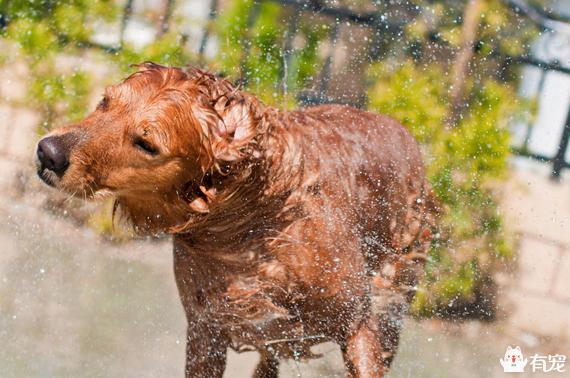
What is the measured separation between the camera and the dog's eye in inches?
121

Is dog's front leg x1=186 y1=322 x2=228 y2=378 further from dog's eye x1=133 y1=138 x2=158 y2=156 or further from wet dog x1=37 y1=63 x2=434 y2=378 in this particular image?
dog's eye x1=133 y1=138 x2=158 y2=156

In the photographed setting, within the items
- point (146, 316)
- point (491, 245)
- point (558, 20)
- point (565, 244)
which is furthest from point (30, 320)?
point (558, 20)

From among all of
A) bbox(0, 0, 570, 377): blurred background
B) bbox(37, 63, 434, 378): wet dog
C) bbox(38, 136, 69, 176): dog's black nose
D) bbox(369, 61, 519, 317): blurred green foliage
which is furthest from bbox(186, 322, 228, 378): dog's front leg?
bbox(369, 61, 519, 317): blurred green foliage

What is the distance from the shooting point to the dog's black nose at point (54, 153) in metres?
3.00

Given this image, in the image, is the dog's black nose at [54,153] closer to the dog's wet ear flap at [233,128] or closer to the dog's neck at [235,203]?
the dog's neck at [235,203]

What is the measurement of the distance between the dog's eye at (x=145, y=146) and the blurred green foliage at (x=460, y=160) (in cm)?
363

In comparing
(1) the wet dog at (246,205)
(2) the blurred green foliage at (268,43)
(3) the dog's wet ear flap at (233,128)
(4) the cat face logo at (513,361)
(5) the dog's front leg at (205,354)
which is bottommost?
(4) the cat face logo at (513,361)

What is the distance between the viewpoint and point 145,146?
3.09 m

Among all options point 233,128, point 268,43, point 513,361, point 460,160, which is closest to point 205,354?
point 233,128

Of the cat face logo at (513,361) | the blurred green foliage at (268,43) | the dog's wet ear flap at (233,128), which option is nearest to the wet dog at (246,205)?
the dog's wet ear flap at (233,128)

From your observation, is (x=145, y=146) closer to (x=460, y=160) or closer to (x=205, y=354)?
(x=205, y=354)

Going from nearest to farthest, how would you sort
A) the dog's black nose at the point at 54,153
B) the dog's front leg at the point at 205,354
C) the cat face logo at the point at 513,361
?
the dog's black nose at the point at 54,153
the dog's front leg at the point at 205,354
the cat face logo at the point at 513,361

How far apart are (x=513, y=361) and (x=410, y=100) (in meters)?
1.93

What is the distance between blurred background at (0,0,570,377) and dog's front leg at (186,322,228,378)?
2.41m
